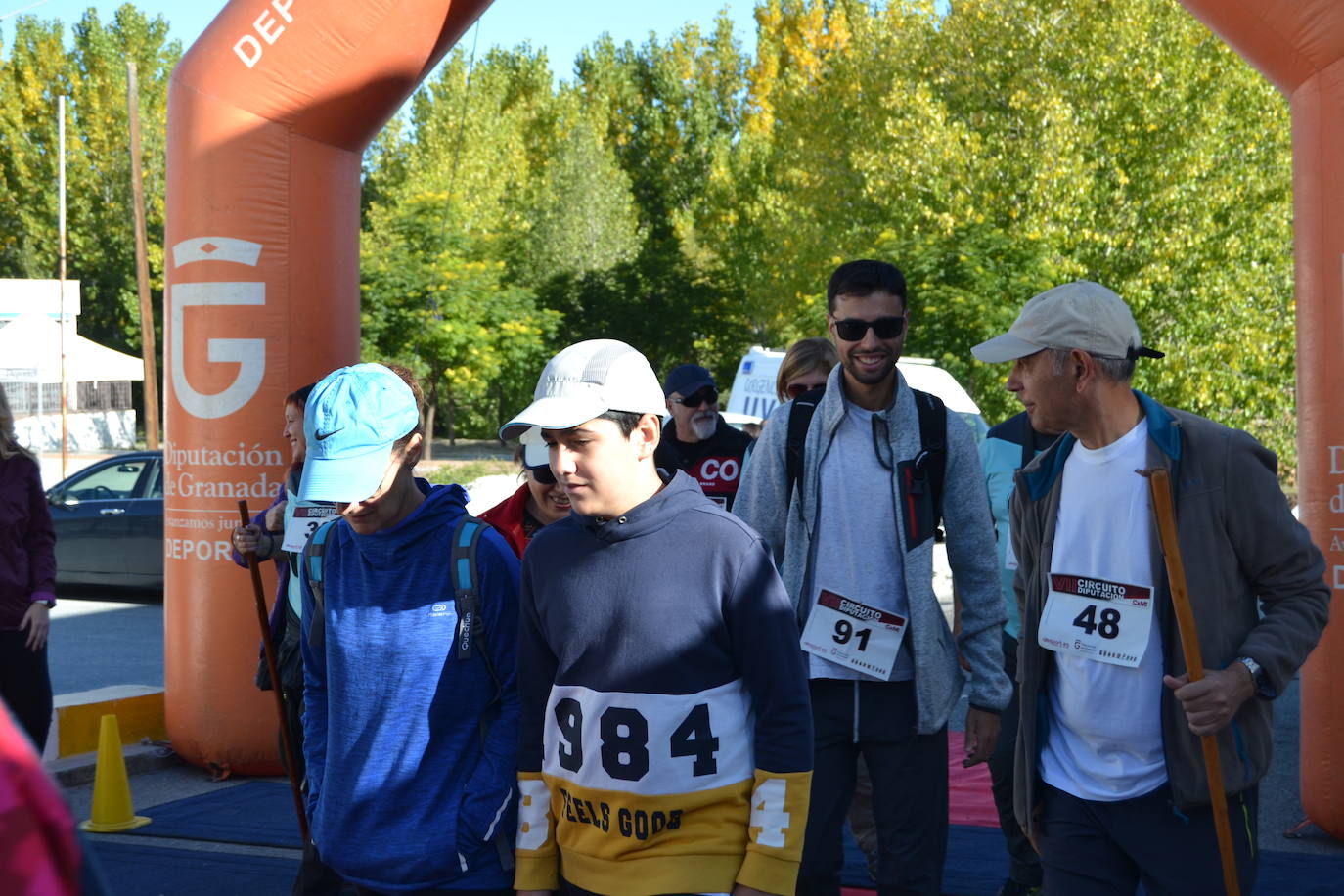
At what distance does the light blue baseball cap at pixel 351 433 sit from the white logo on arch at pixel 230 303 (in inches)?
155

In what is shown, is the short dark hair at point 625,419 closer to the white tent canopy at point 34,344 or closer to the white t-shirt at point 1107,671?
the white t-shirt at point 1107,671

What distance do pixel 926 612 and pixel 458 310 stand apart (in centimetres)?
3139

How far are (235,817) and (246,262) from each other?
8.35 feet

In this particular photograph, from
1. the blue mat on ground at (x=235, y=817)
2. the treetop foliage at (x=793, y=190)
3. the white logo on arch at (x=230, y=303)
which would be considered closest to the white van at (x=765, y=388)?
the treetop foliage at (x=793, y=190)

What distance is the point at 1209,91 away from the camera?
21906 mm

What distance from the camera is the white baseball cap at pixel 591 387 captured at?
2477 millimetres

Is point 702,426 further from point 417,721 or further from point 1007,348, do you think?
point 417,721

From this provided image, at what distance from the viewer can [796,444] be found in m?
3.73

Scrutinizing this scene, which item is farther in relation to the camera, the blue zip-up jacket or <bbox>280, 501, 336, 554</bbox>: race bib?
<bbox>280, 501, 336, 554</bbox>: race bib

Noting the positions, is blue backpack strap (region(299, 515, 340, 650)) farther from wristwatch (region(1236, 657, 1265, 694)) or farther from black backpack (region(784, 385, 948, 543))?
wristwatch (region(1236, 657, 1265, 694))

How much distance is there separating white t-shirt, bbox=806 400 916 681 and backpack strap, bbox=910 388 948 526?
9 cm

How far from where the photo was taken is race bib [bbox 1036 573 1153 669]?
2871 mm

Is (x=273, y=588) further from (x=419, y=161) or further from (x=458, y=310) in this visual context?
(x=419, y=161)

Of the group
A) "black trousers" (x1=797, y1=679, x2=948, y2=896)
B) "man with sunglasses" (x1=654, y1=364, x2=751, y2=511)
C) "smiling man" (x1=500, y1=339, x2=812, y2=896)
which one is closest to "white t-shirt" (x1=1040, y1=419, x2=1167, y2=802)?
"black trousers" (x1=797, y1=679, x2=948, y2=896)
